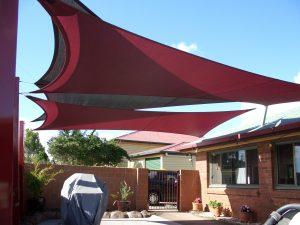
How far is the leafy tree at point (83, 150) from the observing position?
27.7m

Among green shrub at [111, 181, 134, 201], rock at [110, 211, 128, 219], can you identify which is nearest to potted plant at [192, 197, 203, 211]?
green shrub at [111, 181, 134, 201]

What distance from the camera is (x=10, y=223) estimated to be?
153 inches

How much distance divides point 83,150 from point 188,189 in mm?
11466

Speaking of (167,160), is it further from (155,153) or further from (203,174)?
(203,174)

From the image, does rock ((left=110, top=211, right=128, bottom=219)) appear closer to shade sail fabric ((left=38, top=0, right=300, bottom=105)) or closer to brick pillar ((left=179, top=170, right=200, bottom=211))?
brick pillar ((left=179, top=170, right=200, bottom=211))

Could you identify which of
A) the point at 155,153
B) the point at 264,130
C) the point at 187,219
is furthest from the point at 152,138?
the point at 264,130

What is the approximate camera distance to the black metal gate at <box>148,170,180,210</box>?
19.6m

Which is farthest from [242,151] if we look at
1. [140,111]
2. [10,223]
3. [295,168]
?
[10,223]

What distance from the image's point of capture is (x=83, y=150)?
2775 cm

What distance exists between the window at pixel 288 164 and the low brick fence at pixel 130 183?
19.1 ft

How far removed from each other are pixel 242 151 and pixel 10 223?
1132 centimetres

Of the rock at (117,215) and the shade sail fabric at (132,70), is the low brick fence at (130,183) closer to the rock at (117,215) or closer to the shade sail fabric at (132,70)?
the rock at (117,215)

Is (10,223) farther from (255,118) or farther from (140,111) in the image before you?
(255,118)

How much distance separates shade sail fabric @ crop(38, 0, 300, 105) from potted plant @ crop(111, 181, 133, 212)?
24.4 feet
